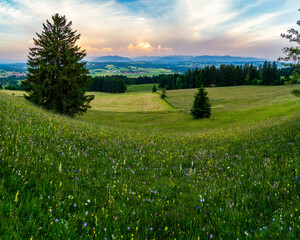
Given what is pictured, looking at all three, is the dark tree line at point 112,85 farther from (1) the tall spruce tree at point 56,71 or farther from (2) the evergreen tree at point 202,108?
(1) the tall spruce tree at point 56,71

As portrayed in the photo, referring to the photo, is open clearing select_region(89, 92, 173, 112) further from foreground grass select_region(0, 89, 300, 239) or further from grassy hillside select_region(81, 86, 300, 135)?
foreground grass select_region(0, 89, 300, 239)

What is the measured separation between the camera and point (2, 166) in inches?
148

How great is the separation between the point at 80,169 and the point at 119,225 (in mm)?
2468

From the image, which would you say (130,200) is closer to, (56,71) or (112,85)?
(56,71)

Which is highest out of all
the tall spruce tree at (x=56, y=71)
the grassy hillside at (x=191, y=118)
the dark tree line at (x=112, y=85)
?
the dark tree line at (x=112, y=85)

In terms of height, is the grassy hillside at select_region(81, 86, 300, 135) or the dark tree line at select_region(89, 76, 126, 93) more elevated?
the dark tree line at select_region(89, 76, 126, 93)

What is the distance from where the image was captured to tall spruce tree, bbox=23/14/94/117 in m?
24.9

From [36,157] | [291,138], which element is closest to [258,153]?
[291,138]

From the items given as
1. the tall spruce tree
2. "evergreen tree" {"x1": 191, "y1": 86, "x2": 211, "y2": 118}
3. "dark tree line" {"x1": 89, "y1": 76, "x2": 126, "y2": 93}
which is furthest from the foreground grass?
"dark tree line" {"x1": 89, "y1": 76, "x2": 126, "y2": 93}

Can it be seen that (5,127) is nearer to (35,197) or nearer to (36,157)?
(36,157)

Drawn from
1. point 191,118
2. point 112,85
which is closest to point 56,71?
point 191,118

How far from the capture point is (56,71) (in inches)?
1010

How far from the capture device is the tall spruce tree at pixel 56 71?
24.9 meters

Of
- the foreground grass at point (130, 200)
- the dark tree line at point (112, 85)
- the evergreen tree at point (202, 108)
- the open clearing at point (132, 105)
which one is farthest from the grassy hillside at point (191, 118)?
the dark tree line at point (112, 85)
